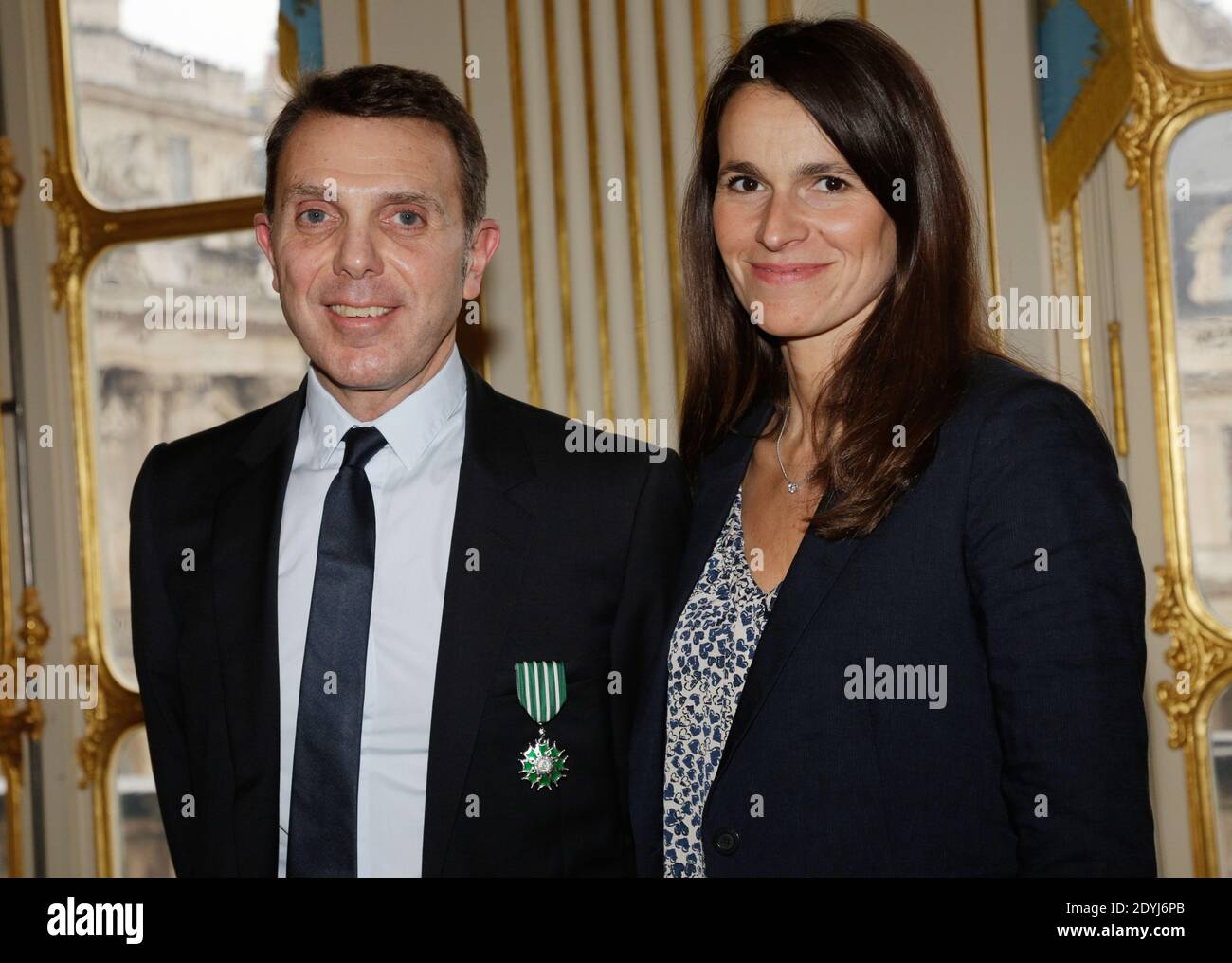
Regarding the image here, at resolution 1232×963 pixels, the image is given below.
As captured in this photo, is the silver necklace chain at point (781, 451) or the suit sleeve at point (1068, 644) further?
the silver necklace chain at point (781, 451)

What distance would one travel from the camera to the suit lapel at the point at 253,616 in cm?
162

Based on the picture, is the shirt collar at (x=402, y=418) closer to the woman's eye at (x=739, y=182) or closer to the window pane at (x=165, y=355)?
the woman's eye at (x=739, y=182)

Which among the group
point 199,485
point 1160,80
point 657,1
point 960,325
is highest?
point 657,1

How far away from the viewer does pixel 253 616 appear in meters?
1.70

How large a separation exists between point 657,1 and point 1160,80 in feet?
3.90

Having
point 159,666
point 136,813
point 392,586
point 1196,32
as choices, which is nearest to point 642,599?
point 392,586

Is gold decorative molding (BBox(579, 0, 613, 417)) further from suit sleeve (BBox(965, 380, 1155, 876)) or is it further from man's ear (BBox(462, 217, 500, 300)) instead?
suit sleeve (BBox(965, 380, 1155, 876))

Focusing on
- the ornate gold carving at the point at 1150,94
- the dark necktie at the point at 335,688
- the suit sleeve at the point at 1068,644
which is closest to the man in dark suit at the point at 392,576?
the dark necktie at the point at 335,688

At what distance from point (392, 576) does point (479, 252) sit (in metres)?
0.47

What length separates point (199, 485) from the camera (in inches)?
72.7

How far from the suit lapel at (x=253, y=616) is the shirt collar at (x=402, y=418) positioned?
6 cm
